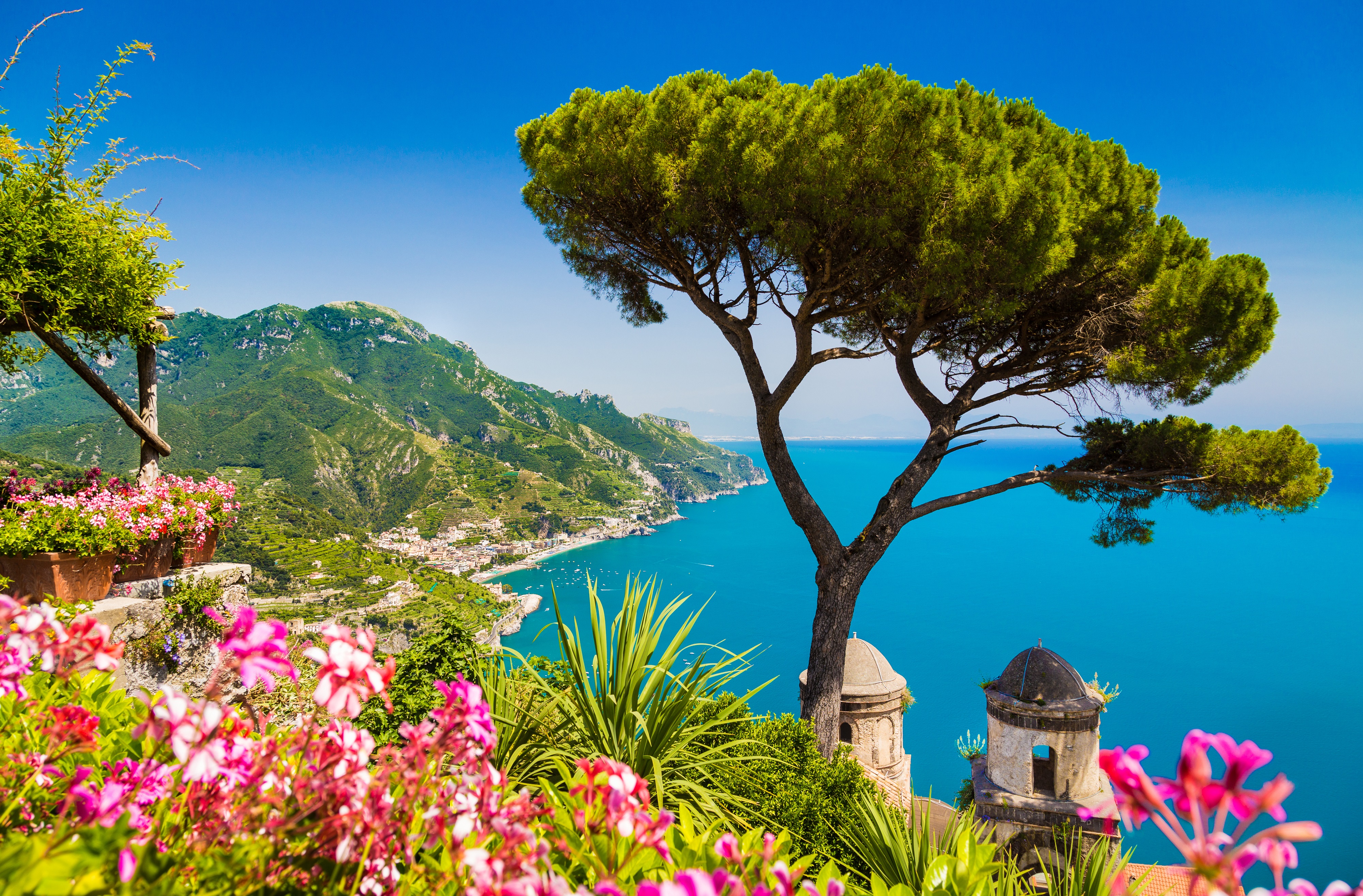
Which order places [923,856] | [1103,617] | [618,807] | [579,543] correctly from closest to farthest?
1. [618,807]
2. [923,856]
3. [1103,617]
4. [579,543]

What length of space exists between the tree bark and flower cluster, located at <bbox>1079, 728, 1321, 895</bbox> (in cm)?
512

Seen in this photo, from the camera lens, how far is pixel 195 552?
13.3ft

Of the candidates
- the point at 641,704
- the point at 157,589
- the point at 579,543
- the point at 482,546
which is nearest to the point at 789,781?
the point at 641,704

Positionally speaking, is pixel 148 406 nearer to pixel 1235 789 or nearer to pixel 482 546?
pixel 1235 789

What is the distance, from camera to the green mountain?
62938mm

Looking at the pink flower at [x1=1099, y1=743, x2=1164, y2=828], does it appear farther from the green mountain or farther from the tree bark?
the green mountain

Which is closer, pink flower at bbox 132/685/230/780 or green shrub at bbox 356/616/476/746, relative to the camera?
pink flower at bbox 132/685/230/780

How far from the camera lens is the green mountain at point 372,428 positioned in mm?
62938

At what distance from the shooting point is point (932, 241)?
14.5 feet

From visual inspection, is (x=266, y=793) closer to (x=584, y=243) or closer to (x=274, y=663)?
(x=274, y=663)

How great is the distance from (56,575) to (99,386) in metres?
1.16

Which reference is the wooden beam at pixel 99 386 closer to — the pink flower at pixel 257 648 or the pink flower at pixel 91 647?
the pink flower at pixel 91 647

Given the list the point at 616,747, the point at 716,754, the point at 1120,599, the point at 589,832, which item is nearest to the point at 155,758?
the point at 589,832

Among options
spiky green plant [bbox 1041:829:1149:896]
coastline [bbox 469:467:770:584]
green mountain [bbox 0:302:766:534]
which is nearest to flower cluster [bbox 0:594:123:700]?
spiky green plant [bbox 1041:829:1149:896]
